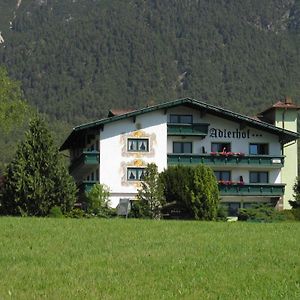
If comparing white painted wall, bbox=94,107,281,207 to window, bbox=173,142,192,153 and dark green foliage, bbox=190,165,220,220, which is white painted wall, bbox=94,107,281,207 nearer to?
window, bbox=173,142,192,153

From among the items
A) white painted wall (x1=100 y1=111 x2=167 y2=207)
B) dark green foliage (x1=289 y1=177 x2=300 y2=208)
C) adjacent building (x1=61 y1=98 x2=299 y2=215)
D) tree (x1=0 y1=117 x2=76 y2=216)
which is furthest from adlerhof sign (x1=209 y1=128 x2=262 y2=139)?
tree (x1=0 y1=117 x2=76 y2=216)

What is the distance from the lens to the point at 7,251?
56.3ft

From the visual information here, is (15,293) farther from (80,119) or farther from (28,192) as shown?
(80,119)

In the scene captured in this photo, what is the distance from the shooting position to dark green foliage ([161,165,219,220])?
41688 millimetres

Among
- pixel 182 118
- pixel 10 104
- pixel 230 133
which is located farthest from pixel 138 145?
pixel 10 104

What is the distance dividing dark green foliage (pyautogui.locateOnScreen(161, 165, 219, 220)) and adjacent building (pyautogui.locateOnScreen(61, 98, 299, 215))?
677cm

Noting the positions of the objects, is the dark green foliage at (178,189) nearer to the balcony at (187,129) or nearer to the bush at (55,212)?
the bush at (55,212)

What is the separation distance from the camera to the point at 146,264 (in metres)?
15.4

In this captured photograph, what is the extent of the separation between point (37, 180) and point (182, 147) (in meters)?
14.3

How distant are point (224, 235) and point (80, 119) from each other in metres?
118

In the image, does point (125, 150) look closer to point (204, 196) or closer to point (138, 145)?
point (138, 145)

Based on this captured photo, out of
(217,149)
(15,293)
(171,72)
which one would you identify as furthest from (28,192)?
(171,72)

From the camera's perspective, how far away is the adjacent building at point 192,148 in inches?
2016

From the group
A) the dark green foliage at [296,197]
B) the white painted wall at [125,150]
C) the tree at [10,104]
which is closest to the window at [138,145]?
the white painted wall at [125,150]
